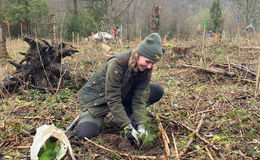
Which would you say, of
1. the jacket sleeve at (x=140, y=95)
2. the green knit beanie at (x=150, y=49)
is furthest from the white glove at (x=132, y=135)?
the green knit beanie at (x=150, y=49)

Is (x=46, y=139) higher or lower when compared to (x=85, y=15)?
higher

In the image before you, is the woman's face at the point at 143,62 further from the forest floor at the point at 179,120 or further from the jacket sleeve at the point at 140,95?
the forest floor at the point at 179,120

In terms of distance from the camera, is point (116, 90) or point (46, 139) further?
point (116, 90)

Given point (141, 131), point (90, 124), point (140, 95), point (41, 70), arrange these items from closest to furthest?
1. point (141, 131)
2. point (90, 124)
3. point (140, 95)
4. point (41, 70)

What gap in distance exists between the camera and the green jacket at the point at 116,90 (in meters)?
2.51

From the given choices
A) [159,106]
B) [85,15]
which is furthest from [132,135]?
[85,15]

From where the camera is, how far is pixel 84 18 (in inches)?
653

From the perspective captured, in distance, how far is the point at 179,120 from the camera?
2939 mm

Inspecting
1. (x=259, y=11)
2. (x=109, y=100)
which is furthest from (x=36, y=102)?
(x=259, y=11)

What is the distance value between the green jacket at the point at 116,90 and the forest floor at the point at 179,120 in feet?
0.79

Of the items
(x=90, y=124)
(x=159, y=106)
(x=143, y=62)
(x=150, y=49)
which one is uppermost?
(x=150, y=49)

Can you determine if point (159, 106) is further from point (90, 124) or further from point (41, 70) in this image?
point (41, 70)

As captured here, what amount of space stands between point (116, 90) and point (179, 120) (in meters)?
0.89

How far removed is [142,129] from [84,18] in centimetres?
1514
